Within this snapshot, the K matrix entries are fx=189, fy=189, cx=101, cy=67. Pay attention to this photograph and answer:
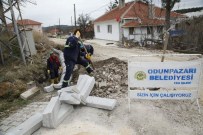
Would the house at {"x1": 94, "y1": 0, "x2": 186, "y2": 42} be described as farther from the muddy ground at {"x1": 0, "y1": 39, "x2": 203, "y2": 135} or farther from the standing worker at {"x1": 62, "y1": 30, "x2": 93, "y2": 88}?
the muddy ground at {"x1": 0, "y1": 39, "x2": 203, "y2": 135}

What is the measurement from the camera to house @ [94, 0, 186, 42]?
18830 millimetres

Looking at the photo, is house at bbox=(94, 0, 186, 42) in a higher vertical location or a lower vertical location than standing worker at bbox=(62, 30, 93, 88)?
higher

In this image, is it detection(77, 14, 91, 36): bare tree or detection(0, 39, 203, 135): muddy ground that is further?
detection(77, 14, 91, 36): bare tree

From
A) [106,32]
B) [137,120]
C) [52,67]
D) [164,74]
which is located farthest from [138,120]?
[106,32]

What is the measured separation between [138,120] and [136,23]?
17.3 meters

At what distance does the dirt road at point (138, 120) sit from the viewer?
4090 millimetres

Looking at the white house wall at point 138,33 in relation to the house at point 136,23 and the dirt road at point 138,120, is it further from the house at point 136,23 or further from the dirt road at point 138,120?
the dirt road at point 138,120

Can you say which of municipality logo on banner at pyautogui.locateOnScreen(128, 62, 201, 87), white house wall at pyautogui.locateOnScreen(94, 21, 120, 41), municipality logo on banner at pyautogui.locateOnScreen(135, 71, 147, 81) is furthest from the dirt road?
white house wall at pyautogui.locateOnScreen(94, 21, 120, 41)

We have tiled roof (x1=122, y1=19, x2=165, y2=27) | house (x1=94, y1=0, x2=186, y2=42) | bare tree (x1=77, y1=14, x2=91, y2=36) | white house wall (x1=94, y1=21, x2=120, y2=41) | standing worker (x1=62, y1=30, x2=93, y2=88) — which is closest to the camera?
standing worker (x1=62, y1=30, x2=93, y2=88)

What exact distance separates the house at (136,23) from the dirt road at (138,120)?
519 inches

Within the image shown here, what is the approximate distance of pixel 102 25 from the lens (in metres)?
26.9

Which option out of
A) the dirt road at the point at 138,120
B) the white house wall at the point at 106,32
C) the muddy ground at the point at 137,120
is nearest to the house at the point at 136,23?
Result: the white house wall at the point at 106,32

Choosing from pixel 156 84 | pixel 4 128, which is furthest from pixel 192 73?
pixel 4 128

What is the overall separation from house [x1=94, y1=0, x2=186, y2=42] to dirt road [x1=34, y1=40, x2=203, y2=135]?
13187 millimetres
